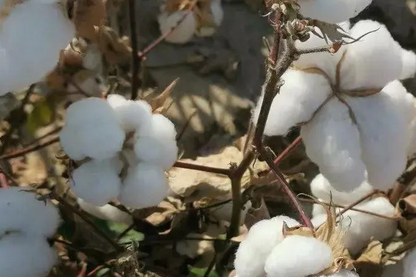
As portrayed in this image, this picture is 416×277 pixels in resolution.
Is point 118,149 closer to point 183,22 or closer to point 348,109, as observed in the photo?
point 348,109

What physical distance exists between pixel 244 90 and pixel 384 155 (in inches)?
23.1

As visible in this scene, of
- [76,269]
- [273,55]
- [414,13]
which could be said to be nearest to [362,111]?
[273,55]

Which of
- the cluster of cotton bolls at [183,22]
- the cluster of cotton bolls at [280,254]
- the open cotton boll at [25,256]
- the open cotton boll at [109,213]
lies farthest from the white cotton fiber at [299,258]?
the cluster of cotton bolls at [183,22]

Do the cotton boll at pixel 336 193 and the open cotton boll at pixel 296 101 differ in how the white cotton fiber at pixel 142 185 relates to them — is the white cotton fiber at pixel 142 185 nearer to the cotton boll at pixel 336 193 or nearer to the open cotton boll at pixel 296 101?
the open cotton boll at pixel 296 101

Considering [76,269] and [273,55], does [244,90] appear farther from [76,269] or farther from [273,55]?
[273,55]

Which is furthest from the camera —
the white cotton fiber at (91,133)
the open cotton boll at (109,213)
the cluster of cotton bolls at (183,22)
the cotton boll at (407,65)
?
the cluster of cotton bolls at (183,22)

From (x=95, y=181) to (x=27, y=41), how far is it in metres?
0.18

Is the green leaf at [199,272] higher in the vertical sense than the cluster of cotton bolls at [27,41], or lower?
lower

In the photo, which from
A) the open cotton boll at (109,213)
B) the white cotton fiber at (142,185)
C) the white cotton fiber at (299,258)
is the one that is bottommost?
the open cotton boll at (109,213)

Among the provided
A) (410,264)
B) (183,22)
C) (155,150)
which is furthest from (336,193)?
(183,22)

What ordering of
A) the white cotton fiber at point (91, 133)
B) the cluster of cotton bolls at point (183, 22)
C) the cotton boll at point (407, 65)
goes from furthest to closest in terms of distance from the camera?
1. the cluster of cotton bolls at point (183, 22)
2. the cotton boll at point (407, 65)
3. the white cotton fiber at point (91, 133)

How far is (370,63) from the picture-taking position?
0.89 meters

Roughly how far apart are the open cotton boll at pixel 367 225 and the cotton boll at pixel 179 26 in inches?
18.4

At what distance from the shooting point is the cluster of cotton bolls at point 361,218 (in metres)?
1.06
